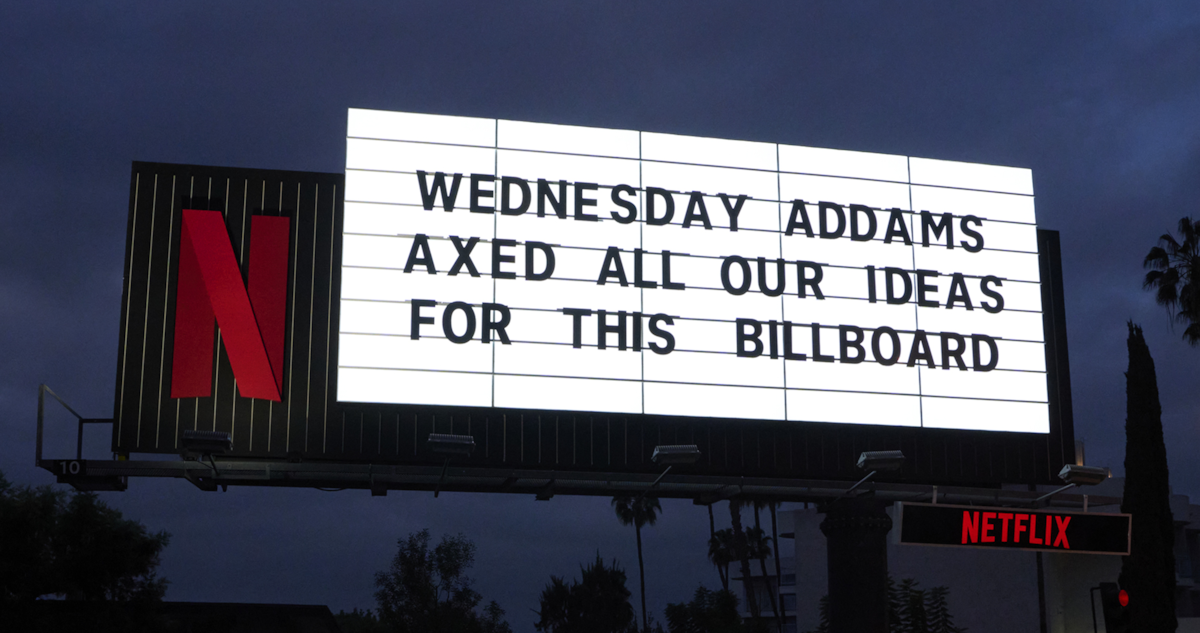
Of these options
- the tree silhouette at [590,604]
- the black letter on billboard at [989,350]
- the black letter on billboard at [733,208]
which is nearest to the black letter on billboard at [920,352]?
the black letter on billboard at [989,350]

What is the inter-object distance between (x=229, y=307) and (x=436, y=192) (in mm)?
3570

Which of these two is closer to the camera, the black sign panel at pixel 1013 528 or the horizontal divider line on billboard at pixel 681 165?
the black sign panel at pixel 1013 528

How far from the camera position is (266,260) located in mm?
18719

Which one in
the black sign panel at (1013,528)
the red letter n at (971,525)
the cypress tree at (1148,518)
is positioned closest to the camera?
the black sign panel at (1013,528)

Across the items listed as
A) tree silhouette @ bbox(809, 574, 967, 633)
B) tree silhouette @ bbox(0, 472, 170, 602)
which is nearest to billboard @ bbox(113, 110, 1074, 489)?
tree silhouette @ bbox(0, 472, 170, 602)

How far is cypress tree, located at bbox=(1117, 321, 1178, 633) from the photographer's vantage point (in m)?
24.1

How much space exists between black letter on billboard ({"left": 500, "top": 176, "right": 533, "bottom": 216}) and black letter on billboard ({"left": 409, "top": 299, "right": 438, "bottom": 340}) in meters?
1.94

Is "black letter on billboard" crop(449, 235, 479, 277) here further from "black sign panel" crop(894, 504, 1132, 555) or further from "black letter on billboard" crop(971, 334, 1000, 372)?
"black letter on billboard" crop(971, 334, 1000, 372)

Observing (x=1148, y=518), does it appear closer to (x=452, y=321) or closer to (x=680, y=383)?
(x=680, y=383)

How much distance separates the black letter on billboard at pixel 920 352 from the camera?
19766 mm

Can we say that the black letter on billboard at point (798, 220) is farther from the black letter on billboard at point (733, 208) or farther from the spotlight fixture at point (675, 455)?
the spotlight fixture at point (675, 455)

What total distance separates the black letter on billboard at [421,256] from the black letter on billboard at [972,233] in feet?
29.4

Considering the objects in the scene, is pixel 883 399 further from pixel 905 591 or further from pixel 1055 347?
pixel 905 591

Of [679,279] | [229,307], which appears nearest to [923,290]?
[679,279]
